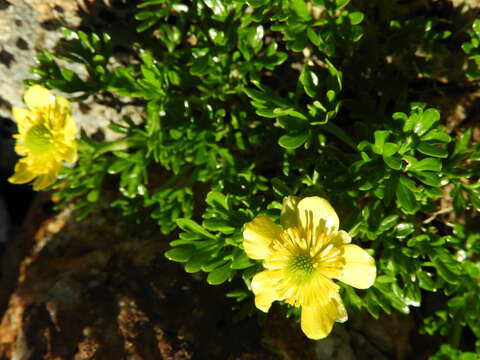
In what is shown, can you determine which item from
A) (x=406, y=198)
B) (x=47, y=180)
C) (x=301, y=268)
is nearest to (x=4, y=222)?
(x=47, y=180)

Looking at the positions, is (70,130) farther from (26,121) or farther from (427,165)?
(427,165)

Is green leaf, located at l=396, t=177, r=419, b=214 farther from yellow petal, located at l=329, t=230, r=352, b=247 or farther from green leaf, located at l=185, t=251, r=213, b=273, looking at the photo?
green leaf, located at l=185, t=251, r=213, b=273

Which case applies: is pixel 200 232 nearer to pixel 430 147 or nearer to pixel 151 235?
pixel 151 235

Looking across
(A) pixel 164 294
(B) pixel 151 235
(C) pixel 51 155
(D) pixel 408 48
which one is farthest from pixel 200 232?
(D) pixel 408 48

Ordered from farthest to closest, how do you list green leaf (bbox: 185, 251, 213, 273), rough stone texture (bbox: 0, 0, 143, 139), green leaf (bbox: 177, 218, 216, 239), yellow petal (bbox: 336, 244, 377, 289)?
rough stone texture (bbox: 0, 0, 143, 139), green leaf (bbox: 177, 218, 216, 239), green leaf (bbox: 185, 251, 213, 273), yellow petal (bbox: 336, 244, 377, 289)

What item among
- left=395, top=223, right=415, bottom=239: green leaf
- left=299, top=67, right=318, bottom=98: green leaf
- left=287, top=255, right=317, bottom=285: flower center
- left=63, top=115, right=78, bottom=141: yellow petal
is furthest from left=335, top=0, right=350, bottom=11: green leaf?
left=63, top=115, right=78, bottom=141: yellow petal
